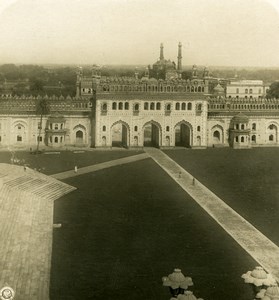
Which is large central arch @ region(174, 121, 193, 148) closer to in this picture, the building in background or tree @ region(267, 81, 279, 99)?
the building in background

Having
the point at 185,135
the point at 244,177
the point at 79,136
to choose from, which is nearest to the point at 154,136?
the point at 185,135

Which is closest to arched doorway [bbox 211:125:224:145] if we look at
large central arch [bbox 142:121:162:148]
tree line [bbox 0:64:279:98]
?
large central arch [bbox 142:121:162:148]

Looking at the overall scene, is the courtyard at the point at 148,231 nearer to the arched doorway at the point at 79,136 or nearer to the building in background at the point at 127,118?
the building in background at the point at 127,118

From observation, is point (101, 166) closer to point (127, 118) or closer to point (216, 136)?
point (127, 118)

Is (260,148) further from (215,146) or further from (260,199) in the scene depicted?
A: (260,199)

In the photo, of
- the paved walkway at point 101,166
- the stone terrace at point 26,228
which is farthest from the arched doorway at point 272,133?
the stone terrace at point 26,228

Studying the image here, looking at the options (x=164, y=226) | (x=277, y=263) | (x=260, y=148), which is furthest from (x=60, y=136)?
(x=277, y=263)
